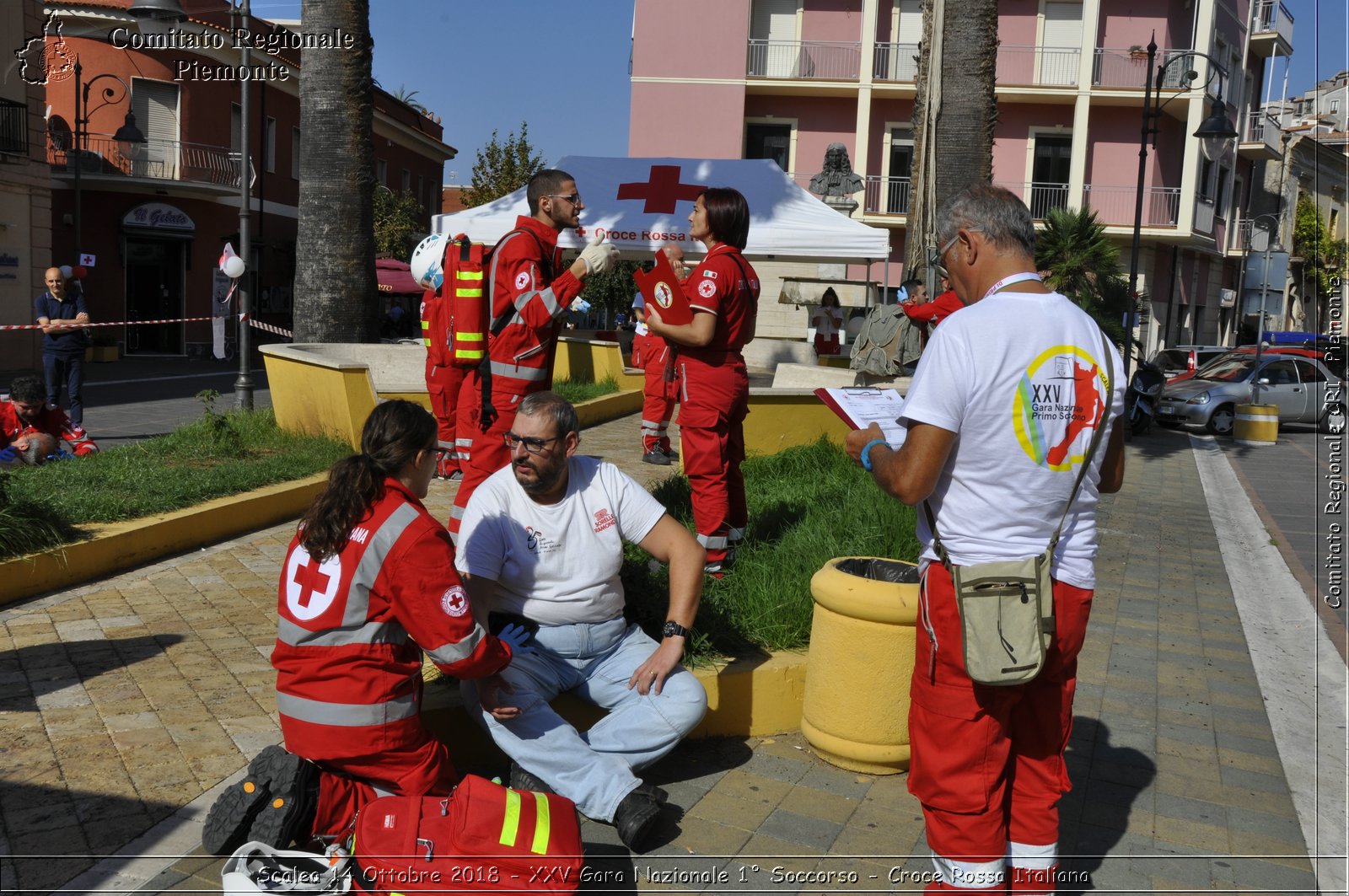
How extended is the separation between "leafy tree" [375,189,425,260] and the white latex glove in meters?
36.2

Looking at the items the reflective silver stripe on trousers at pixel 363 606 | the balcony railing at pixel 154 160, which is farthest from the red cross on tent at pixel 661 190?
the balcony railing at pixel 154 160

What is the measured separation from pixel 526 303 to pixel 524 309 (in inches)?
1.1

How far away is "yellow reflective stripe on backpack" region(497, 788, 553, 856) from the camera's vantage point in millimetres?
3174

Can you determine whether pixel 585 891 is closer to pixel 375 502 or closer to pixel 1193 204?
pixel 375 502

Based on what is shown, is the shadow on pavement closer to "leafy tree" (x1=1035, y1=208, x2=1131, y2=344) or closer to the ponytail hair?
the ponytail hair

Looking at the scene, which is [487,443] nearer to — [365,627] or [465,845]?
[365,627]

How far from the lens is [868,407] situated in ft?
11.9

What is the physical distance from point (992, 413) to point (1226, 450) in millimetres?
17150

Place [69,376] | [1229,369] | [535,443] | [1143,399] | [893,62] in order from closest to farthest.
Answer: [535,443] < [69,376] < [1143,399] < [1229,369] < [893,62]

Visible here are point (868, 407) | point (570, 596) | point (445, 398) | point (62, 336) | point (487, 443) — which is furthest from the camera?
point (62, 336)

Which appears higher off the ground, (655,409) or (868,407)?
(868,407)

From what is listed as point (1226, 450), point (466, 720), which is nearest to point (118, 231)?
point (1226, 450)

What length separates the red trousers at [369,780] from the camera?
3.36m

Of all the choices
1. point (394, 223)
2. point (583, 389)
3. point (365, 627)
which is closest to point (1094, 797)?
point (365, 627)
